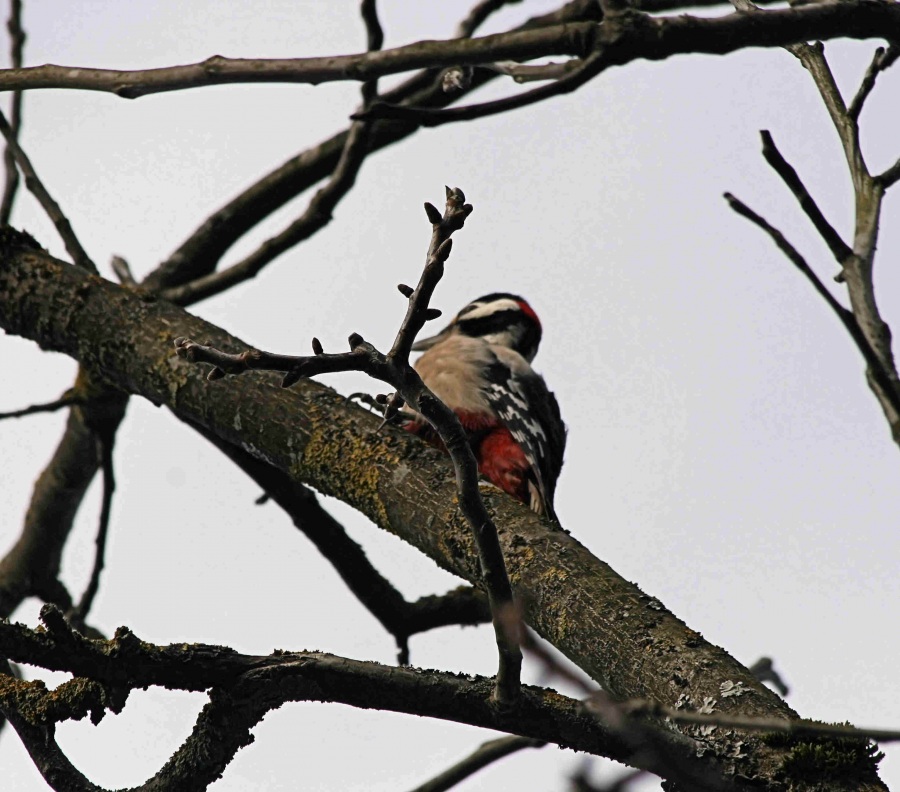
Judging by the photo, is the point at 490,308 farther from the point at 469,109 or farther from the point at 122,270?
the point at 469,109

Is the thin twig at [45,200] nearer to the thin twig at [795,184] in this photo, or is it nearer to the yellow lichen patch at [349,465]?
the yellow lichen patch at [349,465]

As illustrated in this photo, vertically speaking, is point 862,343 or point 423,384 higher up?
point 862,343

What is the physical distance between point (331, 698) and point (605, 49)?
3.90ft

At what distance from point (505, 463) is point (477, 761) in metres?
1.48

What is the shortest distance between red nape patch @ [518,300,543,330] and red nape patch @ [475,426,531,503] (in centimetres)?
208

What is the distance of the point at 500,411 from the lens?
5.25 meters

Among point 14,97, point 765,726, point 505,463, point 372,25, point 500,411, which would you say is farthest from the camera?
point 500,411

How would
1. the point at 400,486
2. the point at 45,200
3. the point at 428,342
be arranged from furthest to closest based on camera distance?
1. the point at 428,342
2. the point at 45,200
3. the point at 400,486

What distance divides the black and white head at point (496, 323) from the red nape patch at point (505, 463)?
1880mm

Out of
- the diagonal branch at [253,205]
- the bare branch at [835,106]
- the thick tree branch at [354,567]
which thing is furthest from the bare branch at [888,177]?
the diagonal branch at [253,205]

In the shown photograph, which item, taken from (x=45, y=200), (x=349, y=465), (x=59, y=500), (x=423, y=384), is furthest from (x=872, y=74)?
(x=59, y=500)

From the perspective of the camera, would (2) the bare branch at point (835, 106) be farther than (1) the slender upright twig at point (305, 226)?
No

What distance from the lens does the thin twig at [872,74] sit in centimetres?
253

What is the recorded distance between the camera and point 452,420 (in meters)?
1.97
